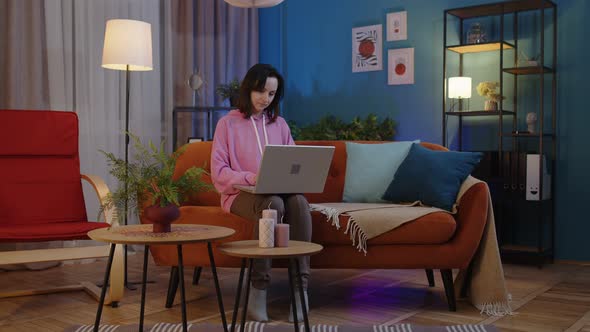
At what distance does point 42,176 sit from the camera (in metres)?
3.26

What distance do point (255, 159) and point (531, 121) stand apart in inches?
88.7

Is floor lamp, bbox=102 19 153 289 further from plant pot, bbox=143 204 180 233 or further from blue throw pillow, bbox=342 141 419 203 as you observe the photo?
plant pot, bbox=143 204 180 233

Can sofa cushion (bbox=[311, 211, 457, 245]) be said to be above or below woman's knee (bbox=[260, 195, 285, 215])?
below

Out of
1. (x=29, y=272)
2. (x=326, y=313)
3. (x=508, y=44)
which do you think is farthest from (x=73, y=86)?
(x=508, y=44)

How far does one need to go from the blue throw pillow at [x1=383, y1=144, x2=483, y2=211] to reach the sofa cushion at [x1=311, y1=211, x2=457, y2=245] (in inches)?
6.7

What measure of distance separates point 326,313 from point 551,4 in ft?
8.88

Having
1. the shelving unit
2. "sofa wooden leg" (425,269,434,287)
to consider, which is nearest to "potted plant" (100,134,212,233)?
"sofa wooden leg" (425,269,434,287)

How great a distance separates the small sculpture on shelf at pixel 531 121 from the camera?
4.25 meters

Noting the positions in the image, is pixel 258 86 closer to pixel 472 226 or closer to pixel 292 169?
pixel 292 169

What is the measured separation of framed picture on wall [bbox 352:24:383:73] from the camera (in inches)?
200

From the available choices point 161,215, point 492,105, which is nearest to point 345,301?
point 161,215

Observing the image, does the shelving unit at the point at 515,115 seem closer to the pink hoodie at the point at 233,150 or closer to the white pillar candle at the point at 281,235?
the pink hoodie at the point at 233,150

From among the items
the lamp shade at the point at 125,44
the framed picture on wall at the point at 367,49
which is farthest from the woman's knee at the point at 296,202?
the framed picture on wall at the point at 367,49

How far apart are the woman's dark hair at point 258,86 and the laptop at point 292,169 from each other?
1.37ft
